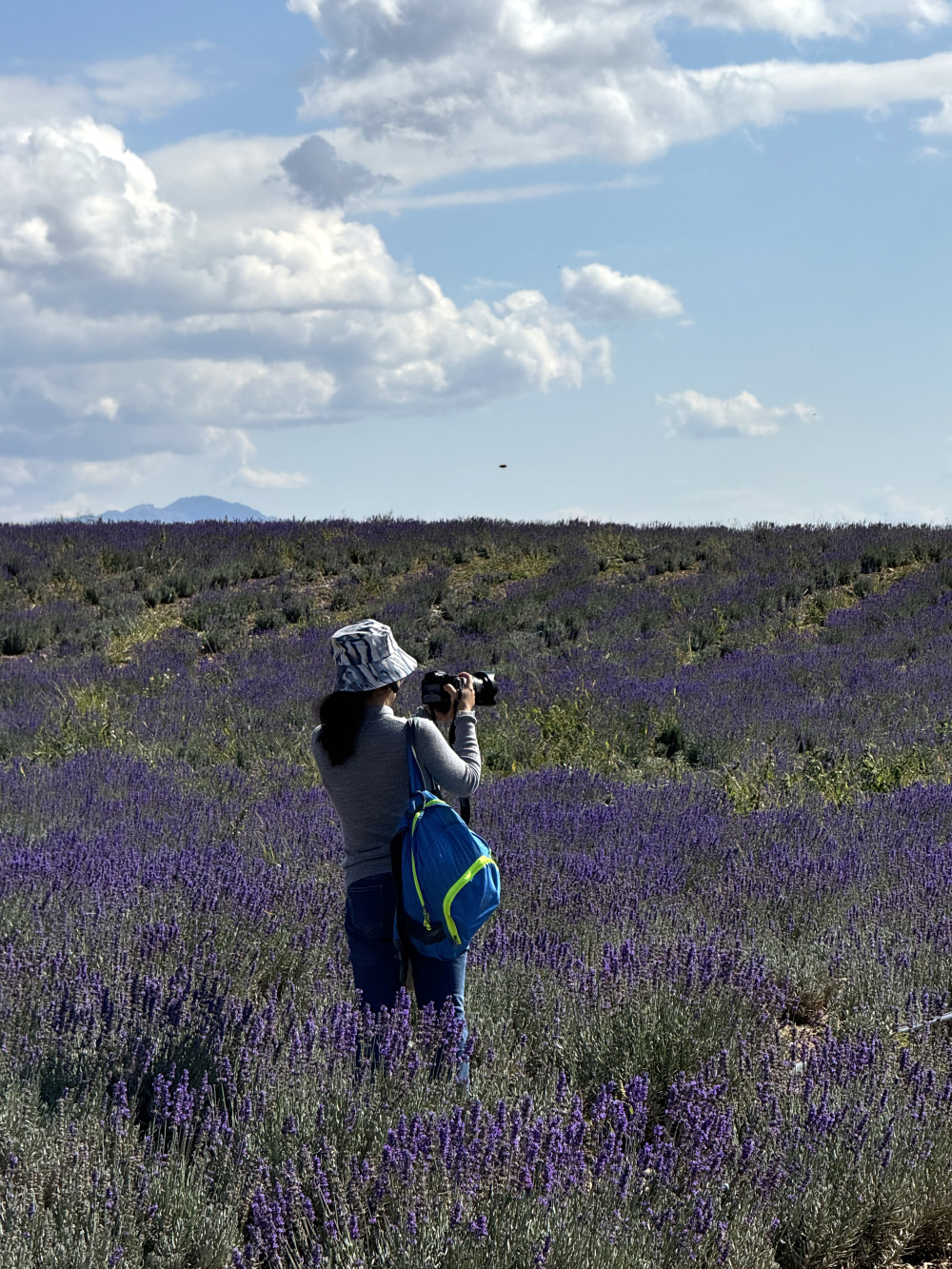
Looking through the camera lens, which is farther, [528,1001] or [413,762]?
[528,1001]

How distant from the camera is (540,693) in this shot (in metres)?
10.8

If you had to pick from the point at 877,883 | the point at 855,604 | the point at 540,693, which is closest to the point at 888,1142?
the point at 877,883

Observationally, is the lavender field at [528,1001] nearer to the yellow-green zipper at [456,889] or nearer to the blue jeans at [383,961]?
the blue jeans at [383,961]

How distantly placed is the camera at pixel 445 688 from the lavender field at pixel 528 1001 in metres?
0.89

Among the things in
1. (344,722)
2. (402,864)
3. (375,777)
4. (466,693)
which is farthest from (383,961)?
(466,693)

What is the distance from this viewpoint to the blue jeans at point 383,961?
305 cm

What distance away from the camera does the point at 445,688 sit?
3289 millimetres

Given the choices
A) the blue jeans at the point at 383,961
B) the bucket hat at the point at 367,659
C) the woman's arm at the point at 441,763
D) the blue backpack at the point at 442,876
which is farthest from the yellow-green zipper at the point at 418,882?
the bucket hat at the point at 367,659

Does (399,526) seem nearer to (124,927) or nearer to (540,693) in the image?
(540,693)

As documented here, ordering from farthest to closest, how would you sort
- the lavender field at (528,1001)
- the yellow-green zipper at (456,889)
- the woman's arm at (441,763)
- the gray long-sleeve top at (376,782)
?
the gray long-sleeve top at (376,782) → the woman's arm at (441,763) → the yellow-green zipper at (456,889) → the lavender field at (528,1001)

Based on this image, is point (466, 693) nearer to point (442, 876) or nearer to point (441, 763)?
point (441, 763)

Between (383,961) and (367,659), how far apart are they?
852mm

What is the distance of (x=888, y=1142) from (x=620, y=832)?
10.1 feet

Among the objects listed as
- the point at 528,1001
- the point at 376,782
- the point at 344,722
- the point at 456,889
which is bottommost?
the point at 528,1001
